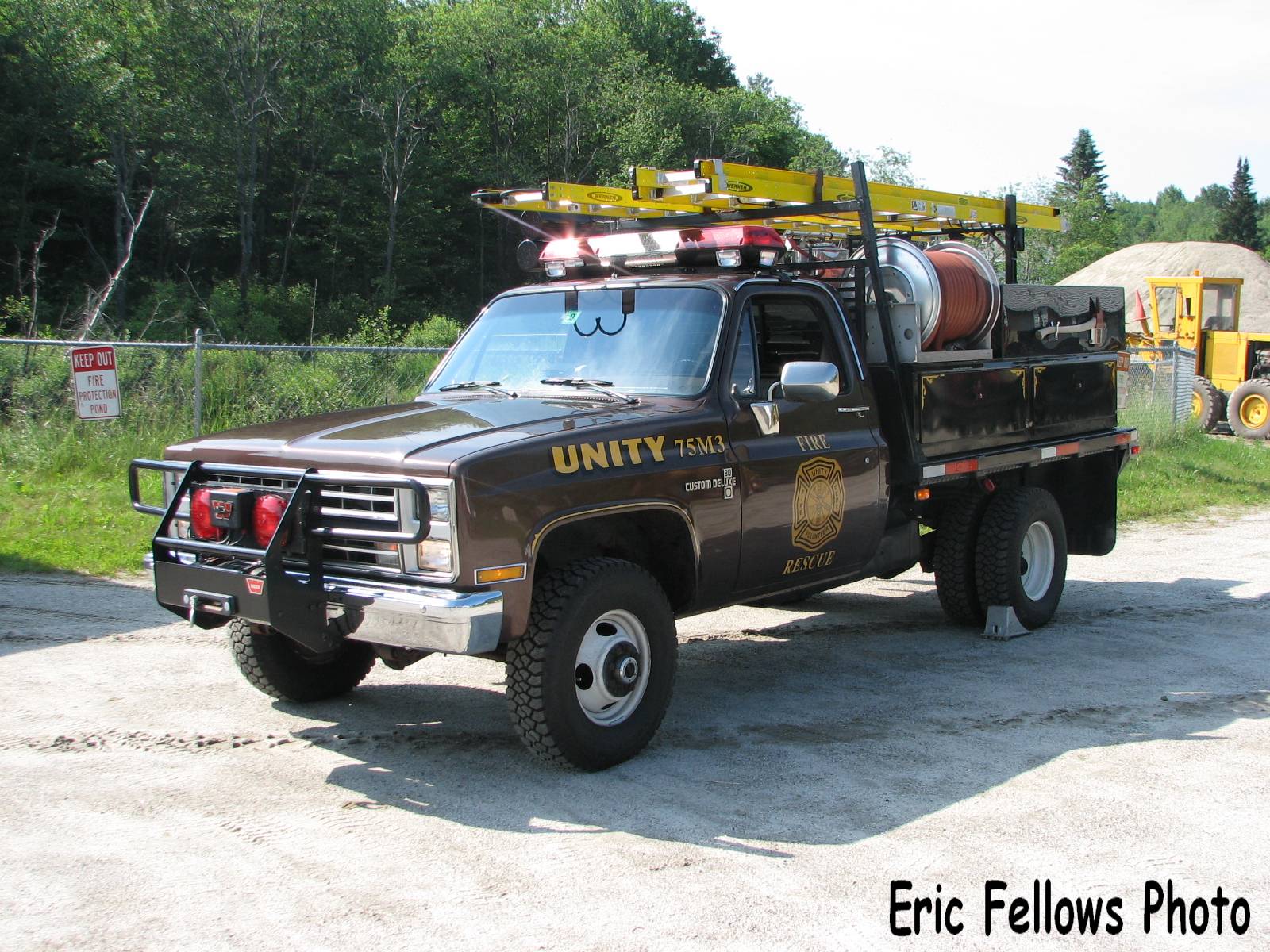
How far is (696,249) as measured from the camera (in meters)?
6.41

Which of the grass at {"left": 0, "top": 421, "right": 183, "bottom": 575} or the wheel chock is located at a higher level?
the grass at {"left": 0, "top": 421, "right": 183, "bottom": 575}

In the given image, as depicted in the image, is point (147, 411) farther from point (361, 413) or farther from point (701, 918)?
point (701, 918)

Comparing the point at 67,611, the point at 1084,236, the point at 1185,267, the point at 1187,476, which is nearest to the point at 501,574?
the point at 67,611

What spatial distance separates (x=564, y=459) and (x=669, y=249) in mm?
2043

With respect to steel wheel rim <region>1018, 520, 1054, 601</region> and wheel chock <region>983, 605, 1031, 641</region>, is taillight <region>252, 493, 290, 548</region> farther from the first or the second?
steel wheel rim <region>1018, 520, 1054, 601</region>

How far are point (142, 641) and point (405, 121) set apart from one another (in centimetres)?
4083

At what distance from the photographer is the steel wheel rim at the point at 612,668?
16.5 feet

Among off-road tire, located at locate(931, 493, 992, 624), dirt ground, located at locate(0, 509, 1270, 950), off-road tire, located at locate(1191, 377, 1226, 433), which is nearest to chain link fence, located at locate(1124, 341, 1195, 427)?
off-road tire, located at locate(1191, 377, 1226, 433)

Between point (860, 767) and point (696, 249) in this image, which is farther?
point (696, 249)

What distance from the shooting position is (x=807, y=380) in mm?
5539

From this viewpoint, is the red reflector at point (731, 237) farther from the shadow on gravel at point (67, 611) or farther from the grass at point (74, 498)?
the grass at point (74, 498)

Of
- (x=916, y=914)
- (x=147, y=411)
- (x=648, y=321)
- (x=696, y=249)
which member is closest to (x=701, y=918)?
(x=916, y=914)

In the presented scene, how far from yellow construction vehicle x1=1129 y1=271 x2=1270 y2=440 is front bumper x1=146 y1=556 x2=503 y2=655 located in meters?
21.7

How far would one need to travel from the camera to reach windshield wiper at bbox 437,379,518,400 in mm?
6012
